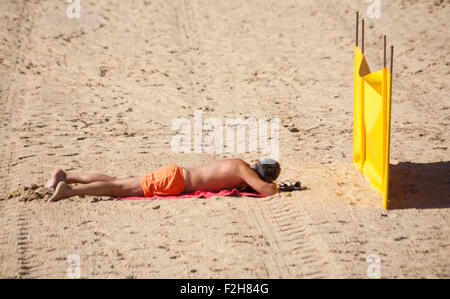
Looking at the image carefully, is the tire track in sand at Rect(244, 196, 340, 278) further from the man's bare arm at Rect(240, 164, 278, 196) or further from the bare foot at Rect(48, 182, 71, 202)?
the bare foot at Rect(48, 182, 71, 202)

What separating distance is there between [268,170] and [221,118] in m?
3.01

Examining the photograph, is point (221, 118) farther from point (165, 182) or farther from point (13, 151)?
point (13, 151)

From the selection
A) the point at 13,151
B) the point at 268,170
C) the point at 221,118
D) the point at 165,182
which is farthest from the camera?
the point at 221,118

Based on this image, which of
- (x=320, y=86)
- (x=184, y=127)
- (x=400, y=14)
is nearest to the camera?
(x=184, y=127)

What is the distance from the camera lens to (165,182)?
6852 millimetres

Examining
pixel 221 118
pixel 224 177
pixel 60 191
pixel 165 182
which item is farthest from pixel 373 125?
pixel 60 191

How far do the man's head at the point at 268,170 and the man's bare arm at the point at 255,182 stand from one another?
54 millimetres

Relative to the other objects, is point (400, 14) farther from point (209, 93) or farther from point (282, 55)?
point (209, 93)

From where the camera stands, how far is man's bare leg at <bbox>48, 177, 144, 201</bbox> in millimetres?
6781

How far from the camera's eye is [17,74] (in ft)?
36.4

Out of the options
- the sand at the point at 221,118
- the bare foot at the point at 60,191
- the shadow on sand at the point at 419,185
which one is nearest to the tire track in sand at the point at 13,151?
the sand at the point at 221,118
